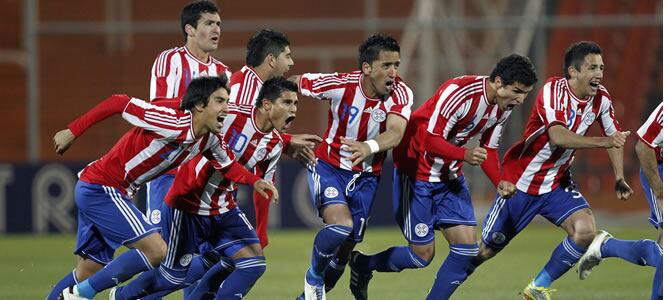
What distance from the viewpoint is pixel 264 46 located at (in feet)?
29.3

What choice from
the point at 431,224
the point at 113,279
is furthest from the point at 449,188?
the point at 113,279

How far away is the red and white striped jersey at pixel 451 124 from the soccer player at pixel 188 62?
1544 mm

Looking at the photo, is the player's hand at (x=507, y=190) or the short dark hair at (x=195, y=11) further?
the short dark hair at (x=195, y=11)

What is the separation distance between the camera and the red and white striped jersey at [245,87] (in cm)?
872

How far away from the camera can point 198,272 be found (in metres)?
8.64

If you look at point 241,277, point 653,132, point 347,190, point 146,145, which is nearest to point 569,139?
point 653,132

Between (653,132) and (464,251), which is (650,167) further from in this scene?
(464,251)

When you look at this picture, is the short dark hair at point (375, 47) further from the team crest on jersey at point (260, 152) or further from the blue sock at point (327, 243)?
the blue sock at point (327, 243)

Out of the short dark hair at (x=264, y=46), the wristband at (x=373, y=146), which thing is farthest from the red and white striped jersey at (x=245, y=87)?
the wristband at (x=373, y=146)

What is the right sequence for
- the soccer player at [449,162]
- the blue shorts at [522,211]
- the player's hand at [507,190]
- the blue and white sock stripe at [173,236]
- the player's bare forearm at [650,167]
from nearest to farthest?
the player's bare forearm at [650,167] < the blue and white sock stripe at [173,236] < the player's hand at [507,190] < the soccer player at [449,162] < the blue shorts at [522,211]

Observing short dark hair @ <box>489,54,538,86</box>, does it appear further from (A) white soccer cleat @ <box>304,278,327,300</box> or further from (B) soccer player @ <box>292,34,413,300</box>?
(A) white soccer cleat @ <box>304,278,327,300</box>

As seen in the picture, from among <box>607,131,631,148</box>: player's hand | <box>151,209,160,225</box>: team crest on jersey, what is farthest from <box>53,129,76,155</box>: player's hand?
<box>607,131,631,148</box>: player's hand

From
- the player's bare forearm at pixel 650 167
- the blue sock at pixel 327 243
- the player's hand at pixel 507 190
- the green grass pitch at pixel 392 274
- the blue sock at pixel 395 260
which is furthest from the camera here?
the green grass pitch at pixel 392 274

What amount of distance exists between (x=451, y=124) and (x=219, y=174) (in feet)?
5.57
